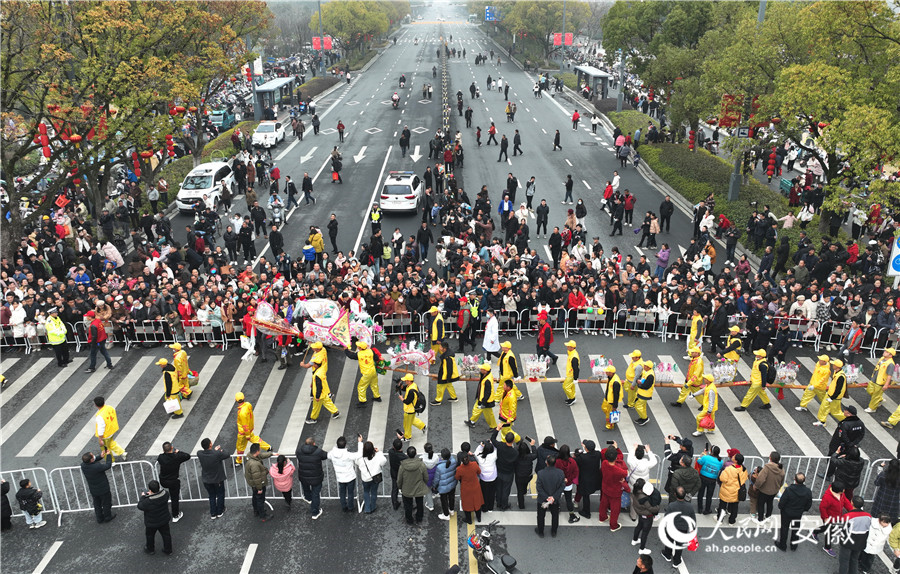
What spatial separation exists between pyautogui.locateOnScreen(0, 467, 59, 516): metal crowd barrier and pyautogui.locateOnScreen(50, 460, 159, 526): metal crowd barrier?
110 millimetres

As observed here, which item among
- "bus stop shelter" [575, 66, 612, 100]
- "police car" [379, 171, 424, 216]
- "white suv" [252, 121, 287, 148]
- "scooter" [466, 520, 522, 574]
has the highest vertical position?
"bus stop shelter" [575, 66, 612, 100]

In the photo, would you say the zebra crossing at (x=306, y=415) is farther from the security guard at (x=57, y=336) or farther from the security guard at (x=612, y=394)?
the security guard at (x=612, y=394)

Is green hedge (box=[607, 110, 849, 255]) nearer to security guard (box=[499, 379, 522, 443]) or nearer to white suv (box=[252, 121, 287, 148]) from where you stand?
security guard (box=[499, 379, 522, 443])

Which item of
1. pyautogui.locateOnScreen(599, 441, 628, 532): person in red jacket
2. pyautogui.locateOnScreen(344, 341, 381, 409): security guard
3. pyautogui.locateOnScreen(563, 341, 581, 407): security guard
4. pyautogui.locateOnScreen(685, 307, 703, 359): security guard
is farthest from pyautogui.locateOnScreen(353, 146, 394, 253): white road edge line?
pyautogui.locateOnScreen(599, 441, 628, 532): person in red jacket

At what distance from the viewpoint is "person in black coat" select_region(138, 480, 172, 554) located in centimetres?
1060

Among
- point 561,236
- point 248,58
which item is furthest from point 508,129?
point 561,236

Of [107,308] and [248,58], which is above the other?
[248,58]

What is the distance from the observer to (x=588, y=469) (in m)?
11.6

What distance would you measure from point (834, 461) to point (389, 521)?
7.97 metres

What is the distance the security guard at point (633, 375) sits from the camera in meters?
14.8

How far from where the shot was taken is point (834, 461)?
12.2 m

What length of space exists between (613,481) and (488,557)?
2451 millimetres

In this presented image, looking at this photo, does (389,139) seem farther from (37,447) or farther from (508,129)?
(37,447)

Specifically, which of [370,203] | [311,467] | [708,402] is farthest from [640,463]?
[370,203]
